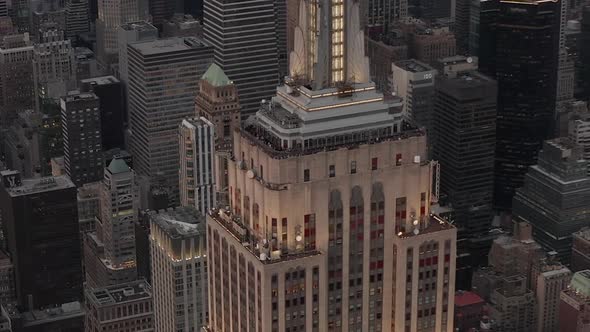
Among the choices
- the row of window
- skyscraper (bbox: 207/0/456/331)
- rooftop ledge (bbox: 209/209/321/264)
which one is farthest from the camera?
rooftop ledge (bbox: 209/209/321/264)

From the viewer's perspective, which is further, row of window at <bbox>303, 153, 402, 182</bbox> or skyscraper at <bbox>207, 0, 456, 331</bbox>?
skyscraper at <bbox>207, 0, 456, 331</bbox>

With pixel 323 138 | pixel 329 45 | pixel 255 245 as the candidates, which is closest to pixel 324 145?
pixel 323 138

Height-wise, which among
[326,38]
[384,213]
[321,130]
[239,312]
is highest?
[326,38]

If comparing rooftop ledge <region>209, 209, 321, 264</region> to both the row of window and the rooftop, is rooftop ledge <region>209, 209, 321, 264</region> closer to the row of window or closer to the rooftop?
the row of window

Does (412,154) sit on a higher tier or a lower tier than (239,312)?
higher

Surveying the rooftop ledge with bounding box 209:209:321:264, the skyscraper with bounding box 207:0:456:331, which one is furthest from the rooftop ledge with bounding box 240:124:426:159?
the rooftop ledge with bounding box 209:209:321:264

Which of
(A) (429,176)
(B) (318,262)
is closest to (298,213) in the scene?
(B) (318,262)

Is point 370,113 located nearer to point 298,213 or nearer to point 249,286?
point 298,213

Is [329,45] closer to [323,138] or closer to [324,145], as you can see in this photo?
[323,138]
